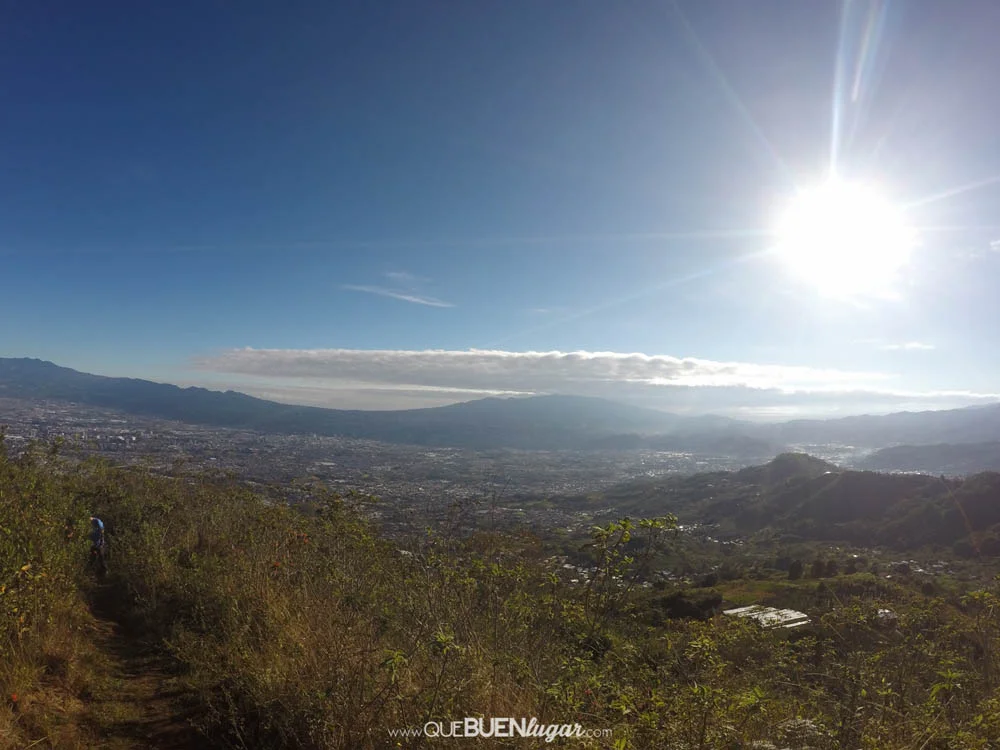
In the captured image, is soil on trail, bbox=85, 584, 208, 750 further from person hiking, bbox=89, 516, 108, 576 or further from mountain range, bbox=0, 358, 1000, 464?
mountain range, bbox=0, 358, 1000, 464

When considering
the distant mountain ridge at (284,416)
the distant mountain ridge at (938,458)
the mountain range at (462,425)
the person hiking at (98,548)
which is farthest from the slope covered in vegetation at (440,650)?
the distant mountain ridge at (938,458)

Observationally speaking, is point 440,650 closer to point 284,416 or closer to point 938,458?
point 284,416

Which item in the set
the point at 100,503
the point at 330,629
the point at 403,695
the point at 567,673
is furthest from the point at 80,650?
the point at 100,503

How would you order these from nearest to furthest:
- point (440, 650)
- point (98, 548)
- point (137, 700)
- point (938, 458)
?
1. point (440, 650)
2. point (137, 700)
3. point (98, 548)
4. point (938, 458)

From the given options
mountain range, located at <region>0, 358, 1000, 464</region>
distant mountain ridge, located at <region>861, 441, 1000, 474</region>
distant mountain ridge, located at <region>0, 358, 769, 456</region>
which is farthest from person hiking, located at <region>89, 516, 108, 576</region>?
distant mountain ridge, located at <region>861, 441, 1000, 474</region>

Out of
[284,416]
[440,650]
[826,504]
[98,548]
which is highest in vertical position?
[440,650]

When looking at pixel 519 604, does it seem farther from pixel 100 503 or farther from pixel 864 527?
pixel 864 527

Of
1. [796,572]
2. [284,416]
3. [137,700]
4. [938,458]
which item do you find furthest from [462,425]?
[137,700]
